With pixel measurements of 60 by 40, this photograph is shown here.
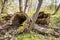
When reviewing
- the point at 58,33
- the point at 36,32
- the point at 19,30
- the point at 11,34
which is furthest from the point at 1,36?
the point at 58,33

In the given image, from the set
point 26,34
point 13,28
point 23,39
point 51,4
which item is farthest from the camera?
point 51,4

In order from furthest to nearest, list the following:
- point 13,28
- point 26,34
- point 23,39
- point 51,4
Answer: point 51,4, point 13,28, point 26,34, point 23,39

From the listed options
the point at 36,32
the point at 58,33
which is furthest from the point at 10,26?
the point at 58,33

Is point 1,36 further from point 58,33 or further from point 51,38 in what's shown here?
point 58,33

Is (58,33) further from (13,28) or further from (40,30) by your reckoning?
(13,28)

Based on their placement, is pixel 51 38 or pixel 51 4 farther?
pixel 51 4

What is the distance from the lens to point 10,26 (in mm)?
5258

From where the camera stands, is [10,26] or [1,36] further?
[10,26]

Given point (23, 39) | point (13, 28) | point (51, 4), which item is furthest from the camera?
point (51, 4)

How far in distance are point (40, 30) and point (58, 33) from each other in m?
0.57

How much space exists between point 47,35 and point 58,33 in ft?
1.37

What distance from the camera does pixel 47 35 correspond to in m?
4.94

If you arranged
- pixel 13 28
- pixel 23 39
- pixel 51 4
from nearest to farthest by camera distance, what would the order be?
pixel 23 39, pixel 13 28, pixel 51 4

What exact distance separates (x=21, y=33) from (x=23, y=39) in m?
0.41
